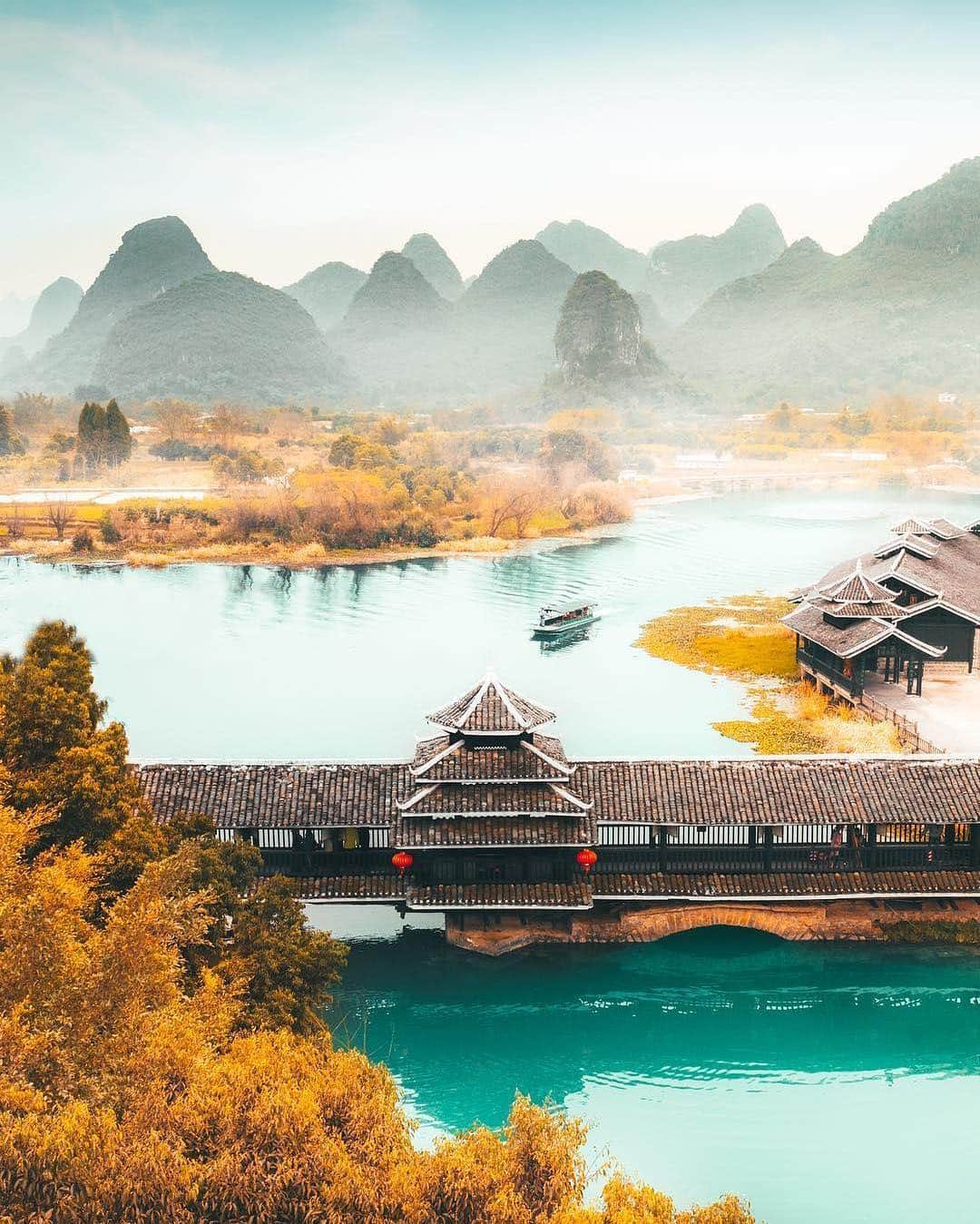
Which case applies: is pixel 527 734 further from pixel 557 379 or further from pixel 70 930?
pixel 557 379

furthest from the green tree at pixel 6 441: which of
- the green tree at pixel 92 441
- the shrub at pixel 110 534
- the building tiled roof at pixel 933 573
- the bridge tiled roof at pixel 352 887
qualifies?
the bridge tiled roof at pixel 352 887

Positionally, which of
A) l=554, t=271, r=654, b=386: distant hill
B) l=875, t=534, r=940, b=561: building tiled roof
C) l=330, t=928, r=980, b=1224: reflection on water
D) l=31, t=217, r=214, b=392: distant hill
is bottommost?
l=330, t=928, r=980, b=1224: reflection on water

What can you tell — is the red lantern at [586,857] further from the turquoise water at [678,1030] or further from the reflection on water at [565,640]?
the reflection on water at [565,640]

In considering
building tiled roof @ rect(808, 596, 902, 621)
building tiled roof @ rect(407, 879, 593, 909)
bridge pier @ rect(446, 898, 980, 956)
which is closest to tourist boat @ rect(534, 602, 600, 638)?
building tiled roof @ rect(808, 596, 902, 621)

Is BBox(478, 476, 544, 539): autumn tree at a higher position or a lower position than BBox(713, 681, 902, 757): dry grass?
higher

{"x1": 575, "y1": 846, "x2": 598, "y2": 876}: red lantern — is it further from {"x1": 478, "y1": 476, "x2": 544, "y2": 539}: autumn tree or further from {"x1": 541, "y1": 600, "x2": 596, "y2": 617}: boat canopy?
{"x1": 478, "y1": 476, "x2": 544, "y2": 539}: autumn tree

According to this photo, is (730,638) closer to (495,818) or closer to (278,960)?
(495,818)

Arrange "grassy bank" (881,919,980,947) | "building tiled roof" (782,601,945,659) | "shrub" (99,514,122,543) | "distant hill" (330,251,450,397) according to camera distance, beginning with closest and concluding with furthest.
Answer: "grassy bank" (881,919,980,947), "building tiled roof" (782,601,945,659), "shrub" (99,514,122,543), "distant hill" (330,251,450,397)

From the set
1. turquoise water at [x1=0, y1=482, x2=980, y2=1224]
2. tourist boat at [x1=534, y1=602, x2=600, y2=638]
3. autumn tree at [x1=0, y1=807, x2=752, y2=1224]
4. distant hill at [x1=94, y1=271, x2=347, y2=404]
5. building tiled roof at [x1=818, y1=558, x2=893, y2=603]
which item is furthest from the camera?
distant hill at [x1=94, y1=271, x2=347, y2=404]
